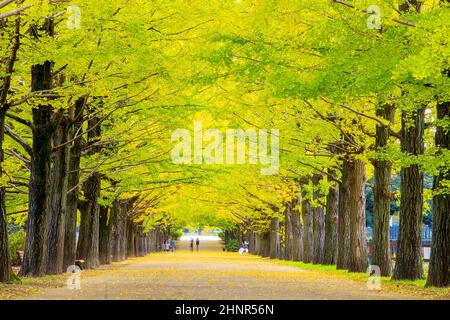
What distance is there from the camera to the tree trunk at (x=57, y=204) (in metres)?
25.6

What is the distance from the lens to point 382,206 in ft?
87.2

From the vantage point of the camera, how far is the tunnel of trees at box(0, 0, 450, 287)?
58.0 ft

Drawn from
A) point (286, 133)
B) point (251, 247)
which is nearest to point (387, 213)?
point (286, 133)

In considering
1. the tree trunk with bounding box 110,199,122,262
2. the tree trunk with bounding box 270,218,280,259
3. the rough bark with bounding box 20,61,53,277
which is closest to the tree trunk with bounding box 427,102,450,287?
the rough bark with bounding box 20,61,53,277

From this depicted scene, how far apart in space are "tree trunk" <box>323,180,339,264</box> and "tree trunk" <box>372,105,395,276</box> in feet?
31.5

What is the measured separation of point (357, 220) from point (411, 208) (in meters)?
8.21

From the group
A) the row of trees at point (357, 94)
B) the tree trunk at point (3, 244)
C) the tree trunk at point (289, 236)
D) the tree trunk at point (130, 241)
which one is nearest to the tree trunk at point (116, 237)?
the tree trunk at point (289, 236)

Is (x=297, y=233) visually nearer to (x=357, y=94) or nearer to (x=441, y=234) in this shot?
(x=441, y=234)

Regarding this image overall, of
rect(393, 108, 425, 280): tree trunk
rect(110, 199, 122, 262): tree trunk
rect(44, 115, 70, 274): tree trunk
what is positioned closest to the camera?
rect(393, 108, 425, 280): tree trunk

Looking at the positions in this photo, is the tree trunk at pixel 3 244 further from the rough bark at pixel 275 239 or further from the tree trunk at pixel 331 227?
the rough bark at pixel 275 239

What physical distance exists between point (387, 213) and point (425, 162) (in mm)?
8813

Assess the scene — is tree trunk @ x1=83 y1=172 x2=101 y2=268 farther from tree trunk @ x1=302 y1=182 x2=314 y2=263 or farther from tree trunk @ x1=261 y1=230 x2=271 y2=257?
tree trunk @ x1=261 y1=230 x2=271 y2=257

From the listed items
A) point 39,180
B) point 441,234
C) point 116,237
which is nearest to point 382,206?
point 441,234

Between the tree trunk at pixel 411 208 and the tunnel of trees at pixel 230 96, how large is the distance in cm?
4
